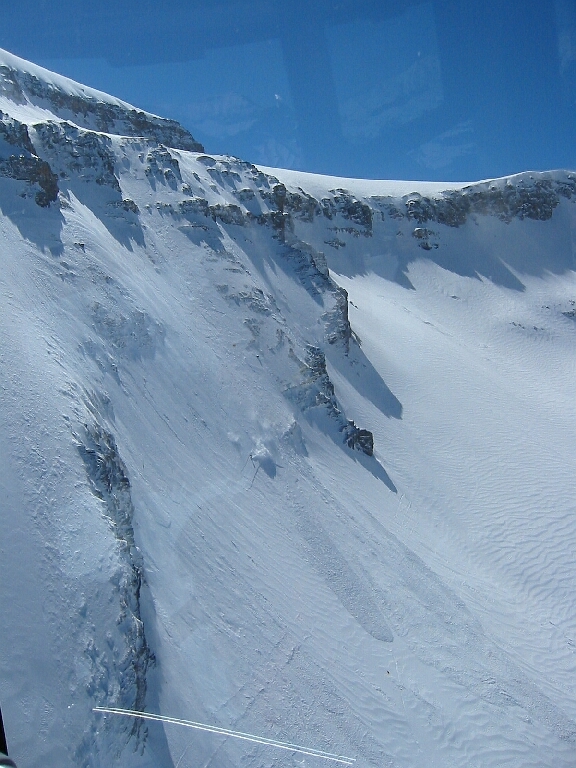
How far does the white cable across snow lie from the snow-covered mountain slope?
0.39ft

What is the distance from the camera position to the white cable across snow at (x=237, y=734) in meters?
7.78

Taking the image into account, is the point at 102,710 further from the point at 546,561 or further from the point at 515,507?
the point at 515,507

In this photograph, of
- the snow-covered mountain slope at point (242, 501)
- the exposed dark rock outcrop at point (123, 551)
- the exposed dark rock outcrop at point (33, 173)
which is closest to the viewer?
the exposed dark rock outcrop at point (123, 551)

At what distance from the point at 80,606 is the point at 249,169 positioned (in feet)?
94.4

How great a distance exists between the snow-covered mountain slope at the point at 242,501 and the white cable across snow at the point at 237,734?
119 mm

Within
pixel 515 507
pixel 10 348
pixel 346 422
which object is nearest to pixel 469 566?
pixel 515 507

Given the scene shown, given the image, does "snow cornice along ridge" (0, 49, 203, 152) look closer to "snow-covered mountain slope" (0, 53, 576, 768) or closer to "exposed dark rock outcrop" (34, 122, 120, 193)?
"exposed dark rock outcrop" (34, 122, 120, 193)

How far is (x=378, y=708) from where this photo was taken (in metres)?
10.7

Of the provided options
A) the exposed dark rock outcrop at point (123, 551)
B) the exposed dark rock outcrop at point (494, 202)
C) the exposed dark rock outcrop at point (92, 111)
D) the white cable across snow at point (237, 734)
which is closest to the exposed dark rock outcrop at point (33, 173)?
the exposed dark rock outcrop at point (123, 551)

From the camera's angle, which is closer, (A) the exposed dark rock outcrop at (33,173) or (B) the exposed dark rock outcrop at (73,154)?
(A) the exposed dark rock outcrop at (33,173)

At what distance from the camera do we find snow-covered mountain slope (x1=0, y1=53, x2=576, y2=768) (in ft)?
27.4

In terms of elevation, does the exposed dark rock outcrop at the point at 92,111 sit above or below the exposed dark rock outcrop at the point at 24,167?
above

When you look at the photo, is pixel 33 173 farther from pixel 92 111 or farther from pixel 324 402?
pixel 92 111

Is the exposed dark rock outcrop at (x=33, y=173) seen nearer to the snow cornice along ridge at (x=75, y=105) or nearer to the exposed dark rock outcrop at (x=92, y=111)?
the snow cornice along ridge at (x=75, y=105)
